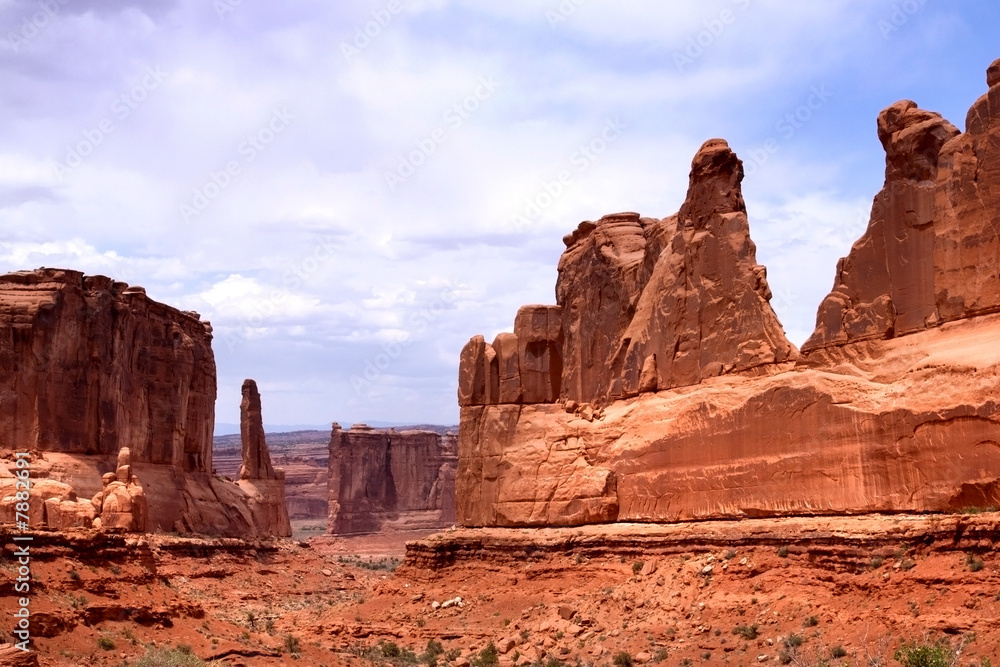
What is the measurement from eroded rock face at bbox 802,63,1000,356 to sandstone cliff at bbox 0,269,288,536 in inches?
1093

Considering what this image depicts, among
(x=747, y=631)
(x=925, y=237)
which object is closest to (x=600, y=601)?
(x=747, y=631)

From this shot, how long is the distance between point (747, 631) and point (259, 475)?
5066 centimetres

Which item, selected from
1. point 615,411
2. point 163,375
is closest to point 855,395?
point 615,411

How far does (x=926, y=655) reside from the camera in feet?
76.5

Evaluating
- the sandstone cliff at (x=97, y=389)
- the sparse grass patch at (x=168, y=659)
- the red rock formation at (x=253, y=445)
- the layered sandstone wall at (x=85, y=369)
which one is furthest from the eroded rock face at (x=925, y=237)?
the red rock formation at (x=253, y=445)

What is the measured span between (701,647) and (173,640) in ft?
35.6

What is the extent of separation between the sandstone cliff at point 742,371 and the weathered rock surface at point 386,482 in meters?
64.2

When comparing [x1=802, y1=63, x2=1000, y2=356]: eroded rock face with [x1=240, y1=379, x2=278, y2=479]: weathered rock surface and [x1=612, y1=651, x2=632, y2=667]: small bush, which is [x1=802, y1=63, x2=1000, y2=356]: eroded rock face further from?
[x1=240, y1=379, x2=278, y2=479]: weathered rock surface

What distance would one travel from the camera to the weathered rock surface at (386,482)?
10912 cm

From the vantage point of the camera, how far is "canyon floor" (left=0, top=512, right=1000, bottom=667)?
25.6m

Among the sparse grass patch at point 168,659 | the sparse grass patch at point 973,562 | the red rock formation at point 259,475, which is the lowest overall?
the sparse grass patch at point 168,659

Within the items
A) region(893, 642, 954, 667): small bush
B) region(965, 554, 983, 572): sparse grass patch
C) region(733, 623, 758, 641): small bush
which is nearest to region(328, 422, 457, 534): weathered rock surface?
region(733, 623, 758, 641): small bush

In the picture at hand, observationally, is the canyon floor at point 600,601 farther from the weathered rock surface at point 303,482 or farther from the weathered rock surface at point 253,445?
the weathered rock surface at point 303,482

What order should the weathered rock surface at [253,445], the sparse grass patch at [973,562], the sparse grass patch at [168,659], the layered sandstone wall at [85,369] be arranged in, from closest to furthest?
the sparse grass patch at [168,659], the sparse grass patch at [973,562], the layered sandstone wall at [85,369], the weathered rock surface at [253,445]
